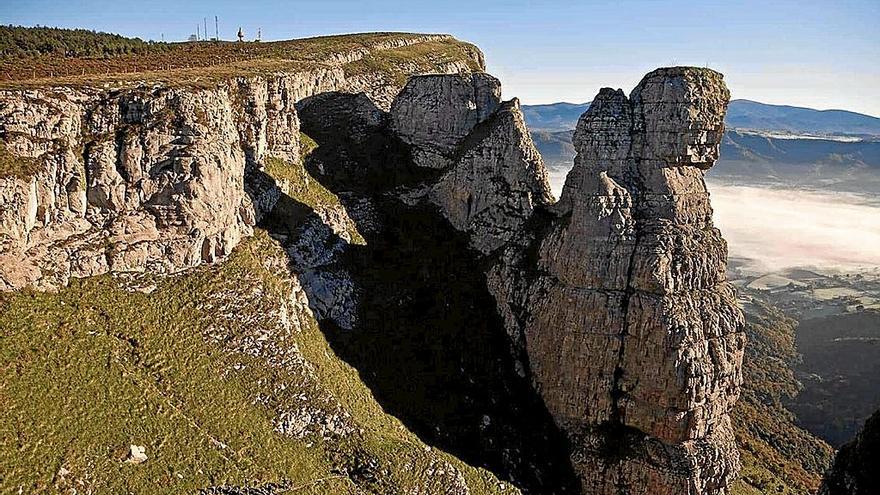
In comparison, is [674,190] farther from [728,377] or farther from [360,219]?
[360,219]

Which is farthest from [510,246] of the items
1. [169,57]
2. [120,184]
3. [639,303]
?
[169,57]

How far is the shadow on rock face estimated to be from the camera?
53.7 m

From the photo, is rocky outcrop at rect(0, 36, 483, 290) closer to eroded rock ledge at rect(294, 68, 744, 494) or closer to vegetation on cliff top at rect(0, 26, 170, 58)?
vegetation on cliff top at rect(0, 26, 170, 58)

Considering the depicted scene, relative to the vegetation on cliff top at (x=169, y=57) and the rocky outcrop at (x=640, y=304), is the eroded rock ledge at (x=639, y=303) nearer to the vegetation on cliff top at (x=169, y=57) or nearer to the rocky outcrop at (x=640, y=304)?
the rocky outcrop at (x=640, y=304)

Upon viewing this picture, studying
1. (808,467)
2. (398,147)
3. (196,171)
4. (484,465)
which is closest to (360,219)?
(398,147)

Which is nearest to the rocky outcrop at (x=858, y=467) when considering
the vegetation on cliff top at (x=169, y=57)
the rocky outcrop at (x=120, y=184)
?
the rocky outcrop at (x=120, y=184)

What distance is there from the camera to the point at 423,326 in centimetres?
6022

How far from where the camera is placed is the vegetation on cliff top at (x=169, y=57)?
2096 inches

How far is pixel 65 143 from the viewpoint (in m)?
40.8

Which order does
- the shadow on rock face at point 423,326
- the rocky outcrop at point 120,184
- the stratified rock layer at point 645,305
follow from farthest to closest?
the shadow on rock face at point 423,326 < the stratified rock layer at point 645,305 < the rocky outcrop at point 120,184

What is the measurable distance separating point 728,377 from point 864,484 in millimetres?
17310

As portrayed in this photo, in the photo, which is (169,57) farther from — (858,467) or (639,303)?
(858,467)

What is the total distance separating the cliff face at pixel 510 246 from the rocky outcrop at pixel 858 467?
1260cm

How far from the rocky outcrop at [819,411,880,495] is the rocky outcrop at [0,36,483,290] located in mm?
48199
